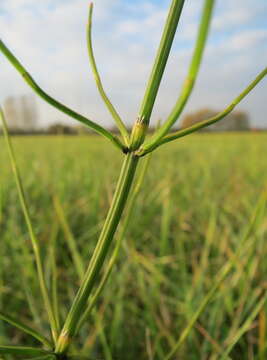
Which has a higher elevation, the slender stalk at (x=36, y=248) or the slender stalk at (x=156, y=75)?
the slender stalk at (x=156, y=75)

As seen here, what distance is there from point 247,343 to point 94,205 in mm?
579

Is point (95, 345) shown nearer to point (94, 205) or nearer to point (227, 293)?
point (227, 293)

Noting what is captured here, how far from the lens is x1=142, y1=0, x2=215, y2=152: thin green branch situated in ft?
0.52

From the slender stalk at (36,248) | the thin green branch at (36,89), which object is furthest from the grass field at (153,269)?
the thin green branch at (36,89)

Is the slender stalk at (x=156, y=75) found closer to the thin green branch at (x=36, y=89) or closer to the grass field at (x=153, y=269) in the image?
the thin green branch at (x=36, y=89)

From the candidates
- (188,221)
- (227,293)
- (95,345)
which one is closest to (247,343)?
(227,293)

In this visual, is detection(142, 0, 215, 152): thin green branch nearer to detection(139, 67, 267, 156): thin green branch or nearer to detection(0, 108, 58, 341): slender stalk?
detection(139, 67, 267, 156): thin green branch

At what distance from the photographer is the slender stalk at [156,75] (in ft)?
0.59

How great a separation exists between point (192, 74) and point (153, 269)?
22.7 inches

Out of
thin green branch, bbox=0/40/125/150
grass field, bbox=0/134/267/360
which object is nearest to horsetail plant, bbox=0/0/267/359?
thin green branch, bbox=0/40/125/150

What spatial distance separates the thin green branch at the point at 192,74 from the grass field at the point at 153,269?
0.54 ft

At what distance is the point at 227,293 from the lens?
0.67m

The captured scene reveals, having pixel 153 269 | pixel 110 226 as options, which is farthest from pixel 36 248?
pixel 153 269

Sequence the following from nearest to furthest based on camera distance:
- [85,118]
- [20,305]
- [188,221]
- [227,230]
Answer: [85,118] → [20,305] → [227,230] → [188,221]
